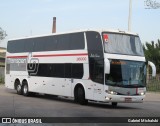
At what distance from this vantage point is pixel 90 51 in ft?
74.5

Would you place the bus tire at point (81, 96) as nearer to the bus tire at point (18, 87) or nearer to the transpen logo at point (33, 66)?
the transpen logo at point (33, 66)

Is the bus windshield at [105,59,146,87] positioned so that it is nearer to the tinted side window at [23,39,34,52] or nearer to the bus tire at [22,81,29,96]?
the tinted side window at [23,39,34,52]

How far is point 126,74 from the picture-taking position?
21.8m

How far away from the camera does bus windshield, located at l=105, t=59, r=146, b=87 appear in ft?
70.8

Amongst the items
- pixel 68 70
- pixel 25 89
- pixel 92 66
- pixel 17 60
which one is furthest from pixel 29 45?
pixel 92 66

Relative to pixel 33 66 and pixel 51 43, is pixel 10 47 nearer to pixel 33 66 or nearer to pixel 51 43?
pixel 33 66

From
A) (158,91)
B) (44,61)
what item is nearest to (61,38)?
(44,61)

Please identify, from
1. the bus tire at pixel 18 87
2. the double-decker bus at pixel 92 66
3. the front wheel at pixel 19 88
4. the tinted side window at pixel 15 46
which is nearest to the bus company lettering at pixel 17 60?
the tinted side window at pixel 15 46

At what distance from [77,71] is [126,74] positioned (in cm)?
310

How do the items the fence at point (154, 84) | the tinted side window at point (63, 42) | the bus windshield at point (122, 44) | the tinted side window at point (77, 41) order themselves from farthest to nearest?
the fence at point (154, 84) < the tinted side window at point (63, 42) < the tinted side window at point (77, 41) < the bus windshield at point (122, 44)

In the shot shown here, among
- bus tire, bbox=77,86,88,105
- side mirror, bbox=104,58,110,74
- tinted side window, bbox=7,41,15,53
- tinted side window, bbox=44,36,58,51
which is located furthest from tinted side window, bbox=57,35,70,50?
tinted side window, bbox=7,41,15,53

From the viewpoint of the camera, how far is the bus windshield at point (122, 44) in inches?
869

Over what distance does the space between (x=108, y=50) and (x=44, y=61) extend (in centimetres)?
642

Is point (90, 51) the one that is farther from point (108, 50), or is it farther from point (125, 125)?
point (125, 125)
